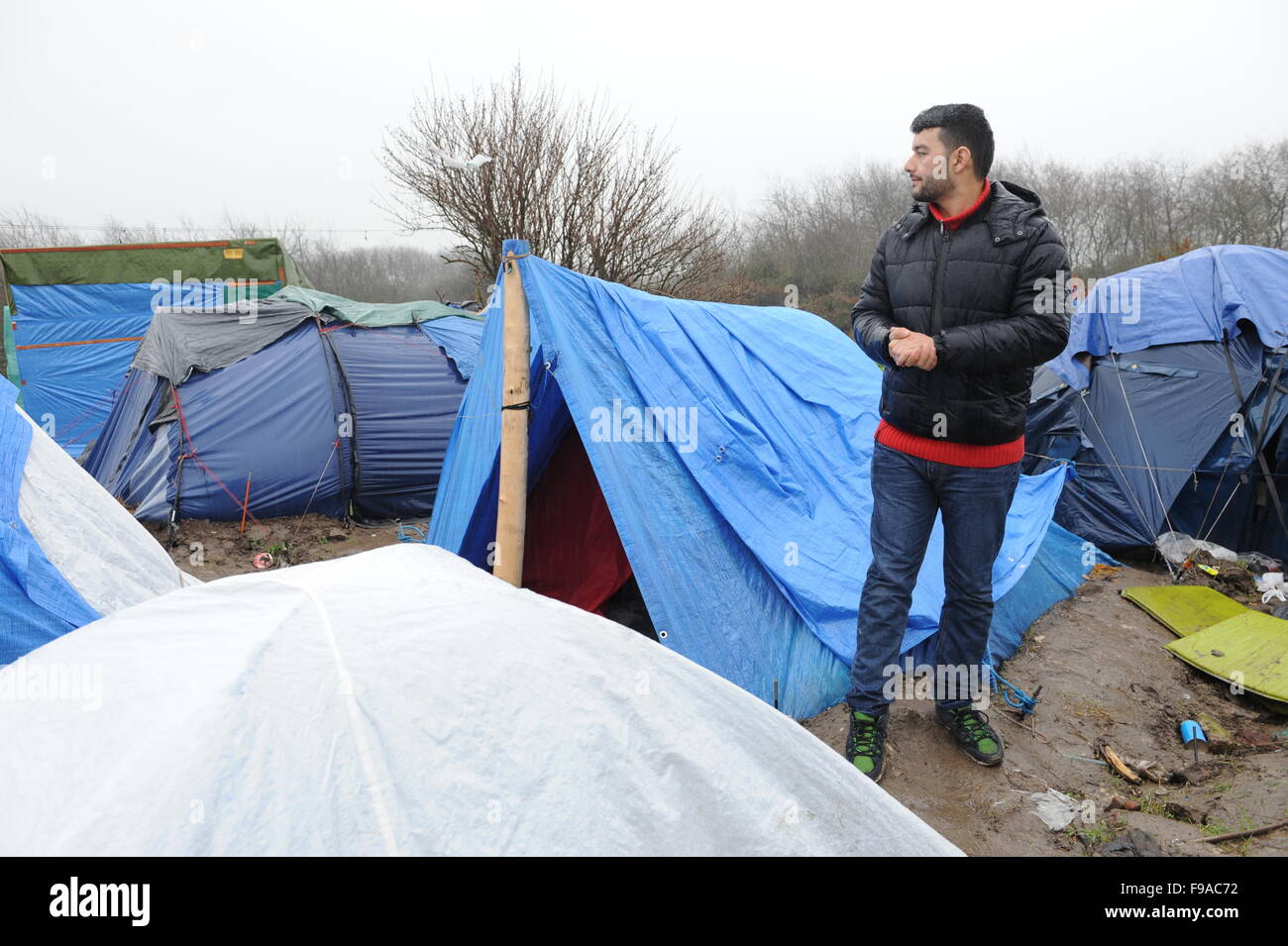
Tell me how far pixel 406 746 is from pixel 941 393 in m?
1.86

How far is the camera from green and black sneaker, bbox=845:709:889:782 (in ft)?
8.15

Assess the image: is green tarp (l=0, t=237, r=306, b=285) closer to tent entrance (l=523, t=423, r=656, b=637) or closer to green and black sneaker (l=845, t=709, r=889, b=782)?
tent entrance (l=523, t=423, r=656, b=637)

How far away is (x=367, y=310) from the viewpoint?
8016mm

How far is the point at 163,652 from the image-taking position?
1.41 metres

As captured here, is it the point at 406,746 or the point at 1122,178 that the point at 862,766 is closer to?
the point at 406,746

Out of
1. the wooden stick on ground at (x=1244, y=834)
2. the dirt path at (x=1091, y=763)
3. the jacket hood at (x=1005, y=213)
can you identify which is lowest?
the dirt path at (x=1091, y=763)

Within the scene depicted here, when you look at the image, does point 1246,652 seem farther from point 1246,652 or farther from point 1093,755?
point 1093,755

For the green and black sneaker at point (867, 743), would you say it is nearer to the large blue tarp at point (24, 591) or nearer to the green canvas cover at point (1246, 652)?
the green canvas cover at point (1246, 652)

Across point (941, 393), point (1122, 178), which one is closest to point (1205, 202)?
point (1122, 178)

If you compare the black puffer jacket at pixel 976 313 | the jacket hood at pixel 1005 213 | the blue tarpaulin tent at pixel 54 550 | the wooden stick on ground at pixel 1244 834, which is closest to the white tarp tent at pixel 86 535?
the blue tarpaulin tent at pixel 54 550

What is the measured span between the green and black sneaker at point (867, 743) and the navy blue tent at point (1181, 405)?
431 cm

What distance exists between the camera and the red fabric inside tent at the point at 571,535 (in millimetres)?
4078

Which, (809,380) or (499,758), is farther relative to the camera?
(809,380)

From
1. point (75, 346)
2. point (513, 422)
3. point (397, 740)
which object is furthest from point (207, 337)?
point (397, 740)
